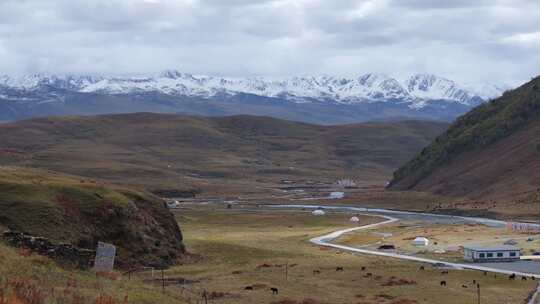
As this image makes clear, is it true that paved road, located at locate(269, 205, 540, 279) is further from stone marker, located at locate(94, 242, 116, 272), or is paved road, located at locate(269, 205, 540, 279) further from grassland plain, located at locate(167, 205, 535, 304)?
stone marker, located at locate(94, 242, 116, 272)

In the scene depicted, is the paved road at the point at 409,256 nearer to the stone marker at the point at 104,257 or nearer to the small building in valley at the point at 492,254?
the small building in valley at the point at 492,254

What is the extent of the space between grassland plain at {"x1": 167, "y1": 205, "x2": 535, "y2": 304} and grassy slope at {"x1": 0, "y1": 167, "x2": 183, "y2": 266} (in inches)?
178

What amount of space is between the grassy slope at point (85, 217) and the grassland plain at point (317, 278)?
452cm

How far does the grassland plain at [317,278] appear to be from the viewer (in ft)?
214

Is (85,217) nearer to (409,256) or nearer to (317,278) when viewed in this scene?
(317,278)

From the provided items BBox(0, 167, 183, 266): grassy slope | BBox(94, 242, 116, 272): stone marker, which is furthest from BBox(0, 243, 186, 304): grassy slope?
BBox(0, 167, 183, 266): grassy slope

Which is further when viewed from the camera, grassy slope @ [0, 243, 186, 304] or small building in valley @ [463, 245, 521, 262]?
small building in valley @ [463, 245, 521, 262]

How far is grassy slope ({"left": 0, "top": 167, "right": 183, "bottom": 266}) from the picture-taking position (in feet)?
254

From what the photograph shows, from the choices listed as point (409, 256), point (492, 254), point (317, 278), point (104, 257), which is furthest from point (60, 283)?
point (492, 254)

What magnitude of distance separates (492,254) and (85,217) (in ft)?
161

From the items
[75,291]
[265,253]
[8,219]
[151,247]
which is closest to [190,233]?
[265,253]

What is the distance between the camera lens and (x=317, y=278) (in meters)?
76.9

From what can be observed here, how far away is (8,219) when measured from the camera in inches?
3000

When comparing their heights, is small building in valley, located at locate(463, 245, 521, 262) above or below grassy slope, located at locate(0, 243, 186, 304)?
below
